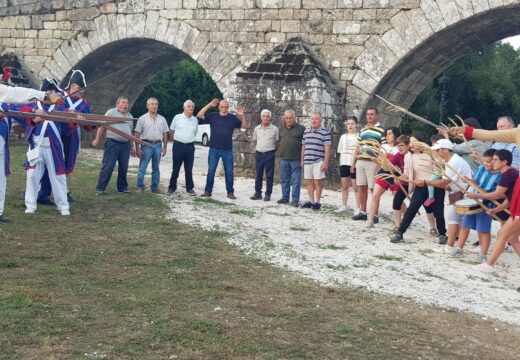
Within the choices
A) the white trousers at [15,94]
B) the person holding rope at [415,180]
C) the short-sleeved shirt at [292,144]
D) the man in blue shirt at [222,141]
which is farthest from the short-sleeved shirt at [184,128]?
the person holding rope at [415,180]

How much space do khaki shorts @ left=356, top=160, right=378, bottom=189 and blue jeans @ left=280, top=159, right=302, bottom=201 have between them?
1.04 m

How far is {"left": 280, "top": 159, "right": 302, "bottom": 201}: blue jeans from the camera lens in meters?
9.45

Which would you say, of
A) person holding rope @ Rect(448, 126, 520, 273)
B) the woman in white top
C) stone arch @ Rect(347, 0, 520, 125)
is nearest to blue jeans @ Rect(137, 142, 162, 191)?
the woman in white top

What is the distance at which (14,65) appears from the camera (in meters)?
15.4

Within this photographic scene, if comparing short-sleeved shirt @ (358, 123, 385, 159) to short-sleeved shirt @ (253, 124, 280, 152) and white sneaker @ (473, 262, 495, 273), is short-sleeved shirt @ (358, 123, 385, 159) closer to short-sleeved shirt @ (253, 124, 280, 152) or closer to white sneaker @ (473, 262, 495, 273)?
short-sleeved shirt @ (253, 124, 280, 152)

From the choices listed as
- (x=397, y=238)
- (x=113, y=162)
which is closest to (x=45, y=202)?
(x=113, y=162)

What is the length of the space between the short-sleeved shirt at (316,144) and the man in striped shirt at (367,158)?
0.57 meters

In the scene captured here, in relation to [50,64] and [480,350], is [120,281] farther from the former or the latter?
[50,64]

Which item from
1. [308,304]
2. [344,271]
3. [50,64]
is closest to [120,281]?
[308,304]

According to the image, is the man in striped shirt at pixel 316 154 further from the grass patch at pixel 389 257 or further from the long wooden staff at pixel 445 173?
the grass patch at pixel 389 257

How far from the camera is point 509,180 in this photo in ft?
20.5

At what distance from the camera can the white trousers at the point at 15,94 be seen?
6.80 m

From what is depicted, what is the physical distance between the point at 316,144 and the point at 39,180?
12.1 feet

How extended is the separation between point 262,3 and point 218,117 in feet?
12.0
